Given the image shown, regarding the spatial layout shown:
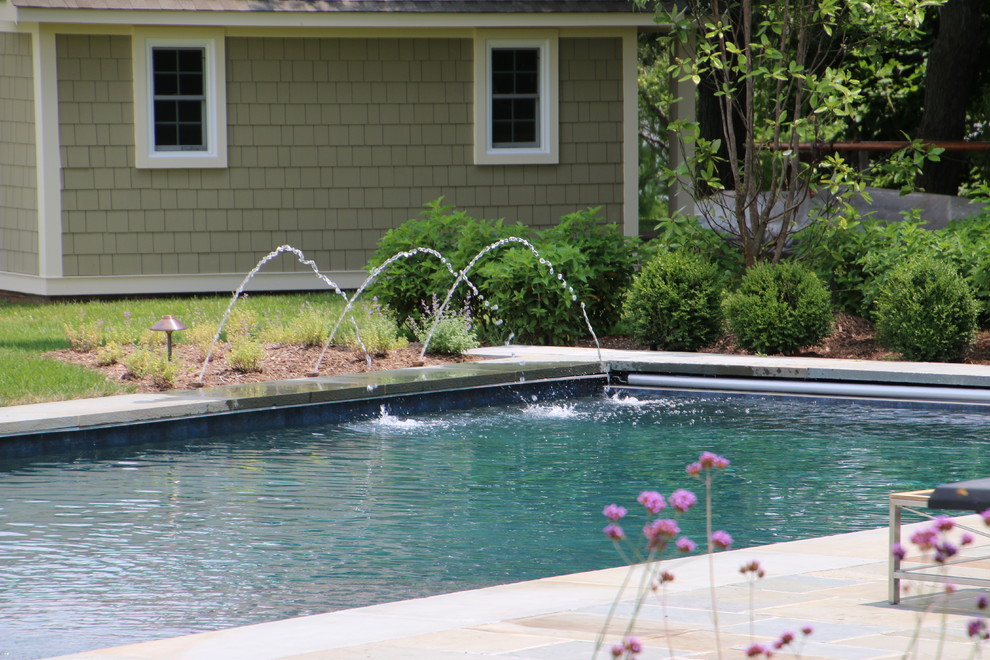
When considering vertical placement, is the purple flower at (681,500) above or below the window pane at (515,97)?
below

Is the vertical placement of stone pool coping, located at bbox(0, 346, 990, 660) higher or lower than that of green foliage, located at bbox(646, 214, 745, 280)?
lower

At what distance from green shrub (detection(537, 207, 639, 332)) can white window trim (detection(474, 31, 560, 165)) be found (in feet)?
13.6

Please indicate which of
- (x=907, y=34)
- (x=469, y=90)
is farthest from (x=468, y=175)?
(x=907, y=34)

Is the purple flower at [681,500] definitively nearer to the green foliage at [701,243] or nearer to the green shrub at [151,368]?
the green shrub at [151,368]

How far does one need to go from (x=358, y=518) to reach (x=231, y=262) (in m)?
10.1

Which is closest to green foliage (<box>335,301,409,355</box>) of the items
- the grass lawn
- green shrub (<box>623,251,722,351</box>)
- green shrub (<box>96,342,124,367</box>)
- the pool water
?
the grass lawn

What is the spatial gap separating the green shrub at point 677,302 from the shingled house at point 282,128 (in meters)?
5.13

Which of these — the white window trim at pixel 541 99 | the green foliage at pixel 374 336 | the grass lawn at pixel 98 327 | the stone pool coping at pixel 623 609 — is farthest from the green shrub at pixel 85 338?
the stone pool coping at pixel 623 609

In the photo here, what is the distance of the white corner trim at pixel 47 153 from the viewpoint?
1542 cm

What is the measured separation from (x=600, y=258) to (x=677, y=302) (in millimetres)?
986

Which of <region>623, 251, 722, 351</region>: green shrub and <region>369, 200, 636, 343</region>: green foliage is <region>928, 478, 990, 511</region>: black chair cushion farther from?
<region>369, 200, 636, 343</region>: green foliage

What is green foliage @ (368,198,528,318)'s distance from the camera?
12742 mm

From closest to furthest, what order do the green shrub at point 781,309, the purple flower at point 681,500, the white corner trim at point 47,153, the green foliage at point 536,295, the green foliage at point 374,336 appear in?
the purple flower at point 681,500, the green foliage at point 374,336, the green shrub at point 781,309, the green foliage at point 536,295, the white corner trim at point 47,153

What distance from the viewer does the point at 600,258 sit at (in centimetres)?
1269
